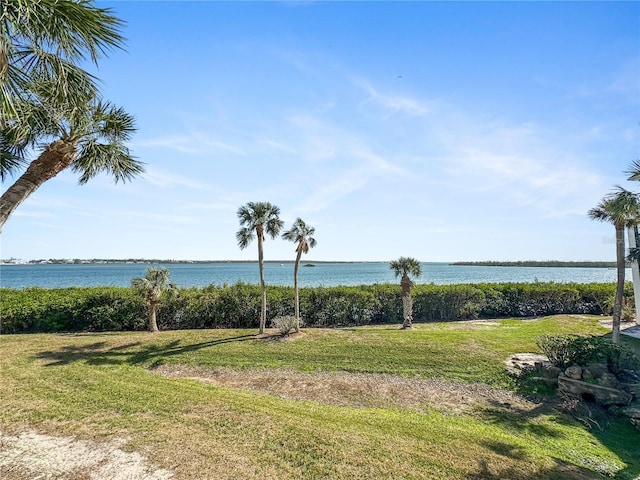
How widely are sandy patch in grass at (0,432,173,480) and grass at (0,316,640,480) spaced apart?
21 cm

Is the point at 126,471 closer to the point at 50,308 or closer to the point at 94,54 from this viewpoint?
the point at 94,54

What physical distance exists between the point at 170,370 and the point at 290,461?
274 inches

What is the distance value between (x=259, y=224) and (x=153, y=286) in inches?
206

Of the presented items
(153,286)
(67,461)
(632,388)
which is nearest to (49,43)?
(67,461)

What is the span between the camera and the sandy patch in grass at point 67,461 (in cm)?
398

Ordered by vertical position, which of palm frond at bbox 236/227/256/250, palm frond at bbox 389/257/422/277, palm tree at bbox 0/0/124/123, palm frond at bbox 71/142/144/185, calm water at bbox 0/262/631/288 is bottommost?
calm water at bbox 0/262/631/288

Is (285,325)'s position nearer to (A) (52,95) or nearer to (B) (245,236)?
(B) (245,236)

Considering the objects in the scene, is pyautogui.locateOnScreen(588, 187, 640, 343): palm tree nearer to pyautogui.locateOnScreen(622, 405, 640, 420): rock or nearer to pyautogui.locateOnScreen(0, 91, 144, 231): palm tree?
pyautogui.locateOnScreen(622, 405, 640, 420): rock

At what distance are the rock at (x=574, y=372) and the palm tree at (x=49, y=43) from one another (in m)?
11.4

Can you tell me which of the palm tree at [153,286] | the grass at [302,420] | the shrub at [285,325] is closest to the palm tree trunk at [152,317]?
the palm tree at [153,286]

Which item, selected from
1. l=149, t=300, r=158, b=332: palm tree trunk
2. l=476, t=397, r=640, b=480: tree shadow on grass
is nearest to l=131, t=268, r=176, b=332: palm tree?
l=149, t=300, r=158, b=332: palm tree trunk

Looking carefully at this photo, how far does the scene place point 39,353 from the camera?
10.3 metres

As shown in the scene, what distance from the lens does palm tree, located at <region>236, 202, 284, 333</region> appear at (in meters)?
13.9

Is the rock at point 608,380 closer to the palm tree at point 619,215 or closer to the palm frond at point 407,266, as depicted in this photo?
the palm tree at point 619,215
